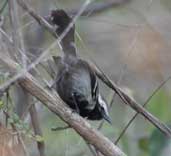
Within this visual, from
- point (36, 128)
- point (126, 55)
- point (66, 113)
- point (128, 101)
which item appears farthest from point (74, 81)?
point (126, 55)

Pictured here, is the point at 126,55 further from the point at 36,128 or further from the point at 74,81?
the point at 74,81

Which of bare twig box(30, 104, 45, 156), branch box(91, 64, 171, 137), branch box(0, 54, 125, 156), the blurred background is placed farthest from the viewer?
the blurred background

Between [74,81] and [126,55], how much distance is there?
1563 millimetres

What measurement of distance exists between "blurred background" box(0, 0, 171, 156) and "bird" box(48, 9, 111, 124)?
0.95 meters

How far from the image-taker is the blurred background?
127 inches

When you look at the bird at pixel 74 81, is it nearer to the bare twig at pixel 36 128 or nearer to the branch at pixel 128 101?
the branch at pixel 128 101

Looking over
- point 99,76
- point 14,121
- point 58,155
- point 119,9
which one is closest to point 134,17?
point 119,9

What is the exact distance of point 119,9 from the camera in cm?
386

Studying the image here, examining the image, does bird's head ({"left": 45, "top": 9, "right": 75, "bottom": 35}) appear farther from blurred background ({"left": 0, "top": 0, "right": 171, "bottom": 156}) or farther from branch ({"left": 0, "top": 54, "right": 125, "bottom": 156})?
blurred background ({"left": 0, "top": 0, "right": 171, "bottom": 156})

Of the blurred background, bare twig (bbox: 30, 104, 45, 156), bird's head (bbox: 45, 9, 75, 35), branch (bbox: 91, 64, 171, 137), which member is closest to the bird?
bird's head (bbox: 45, 9, 75, 35)

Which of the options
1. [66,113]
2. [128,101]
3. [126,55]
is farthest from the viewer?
[126,55]

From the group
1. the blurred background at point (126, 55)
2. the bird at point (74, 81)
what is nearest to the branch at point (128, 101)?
the bird at point (74, 81)

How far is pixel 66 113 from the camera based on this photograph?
6.88 ft

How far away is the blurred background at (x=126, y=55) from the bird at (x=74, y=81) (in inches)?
37.4
